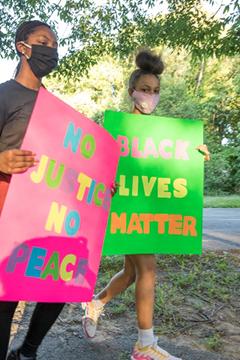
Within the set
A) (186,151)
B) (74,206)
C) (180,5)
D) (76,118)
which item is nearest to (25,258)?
(74,206)

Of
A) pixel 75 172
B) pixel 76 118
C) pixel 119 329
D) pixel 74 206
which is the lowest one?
pixel 119 329

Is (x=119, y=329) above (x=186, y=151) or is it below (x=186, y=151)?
below

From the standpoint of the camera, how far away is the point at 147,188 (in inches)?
108

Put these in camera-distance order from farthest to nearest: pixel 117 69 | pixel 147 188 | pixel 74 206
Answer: pixel 117 69 → pixel 147 188 → pixel 74 206

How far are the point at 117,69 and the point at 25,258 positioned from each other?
3138 cm

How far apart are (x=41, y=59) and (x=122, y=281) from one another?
1544mm

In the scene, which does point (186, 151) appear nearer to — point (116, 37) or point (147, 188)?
point (147, 188)

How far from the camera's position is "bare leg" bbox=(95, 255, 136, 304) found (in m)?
2.90

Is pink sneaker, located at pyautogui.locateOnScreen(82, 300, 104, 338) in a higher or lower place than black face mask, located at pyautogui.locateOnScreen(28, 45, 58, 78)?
lower

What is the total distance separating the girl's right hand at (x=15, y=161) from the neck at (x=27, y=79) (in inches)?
15.7

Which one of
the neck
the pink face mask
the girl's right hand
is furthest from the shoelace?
the neck

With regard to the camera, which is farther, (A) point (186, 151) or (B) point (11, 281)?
(A) point (186, 151)

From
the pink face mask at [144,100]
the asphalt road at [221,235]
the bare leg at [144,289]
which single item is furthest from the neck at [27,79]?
the asphalt road at [221,235]

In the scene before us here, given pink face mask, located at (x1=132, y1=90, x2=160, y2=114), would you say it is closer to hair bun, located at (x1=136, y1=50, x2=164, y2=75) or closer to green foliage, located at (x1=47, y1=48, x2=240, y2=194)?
hair bun, located at (x1=136, y1=50, x2=164, y2=75)
